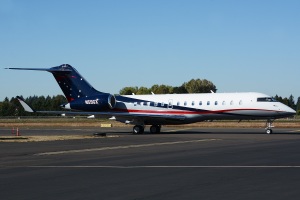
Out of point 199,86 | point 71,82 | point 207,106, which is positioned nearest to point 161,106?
point 207,106

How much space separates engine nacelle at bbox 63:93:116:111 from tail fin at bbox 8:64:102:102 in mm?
1316

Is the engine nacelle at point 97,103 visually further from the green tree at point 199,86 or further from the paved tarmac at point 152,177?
the green tree at point 199,86

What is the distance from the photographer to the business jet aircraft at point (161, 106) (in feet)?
140

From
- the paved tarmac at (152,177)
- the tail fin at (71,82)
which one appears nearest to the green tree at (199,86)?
the tail fin at (71,82)

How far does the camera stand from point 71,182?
13.0m

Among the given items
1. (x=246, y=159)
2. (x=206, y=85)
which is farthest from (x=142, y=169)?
(x=206, y=85)

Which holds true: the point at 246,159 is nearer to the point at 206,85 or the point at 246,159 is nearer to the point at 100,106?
the point at 100,106

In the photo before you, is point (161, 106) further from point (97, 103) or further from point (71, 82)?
point (71, 82)

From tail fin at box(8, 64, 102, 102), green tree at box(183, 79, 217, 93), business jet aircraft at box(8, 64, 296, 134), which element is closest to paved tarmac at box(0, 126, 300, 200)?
business jet aircraft at box(8, 64, 296, 134)

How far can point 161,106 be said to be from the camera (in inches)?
1841

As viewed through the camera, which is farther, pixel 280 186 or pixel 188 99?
pixel 188 99

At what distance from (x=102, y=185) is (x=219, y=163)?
6.06 m

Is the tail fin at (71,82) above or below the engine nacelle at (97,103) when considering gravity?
above

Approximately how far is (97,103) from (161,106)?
552cm
